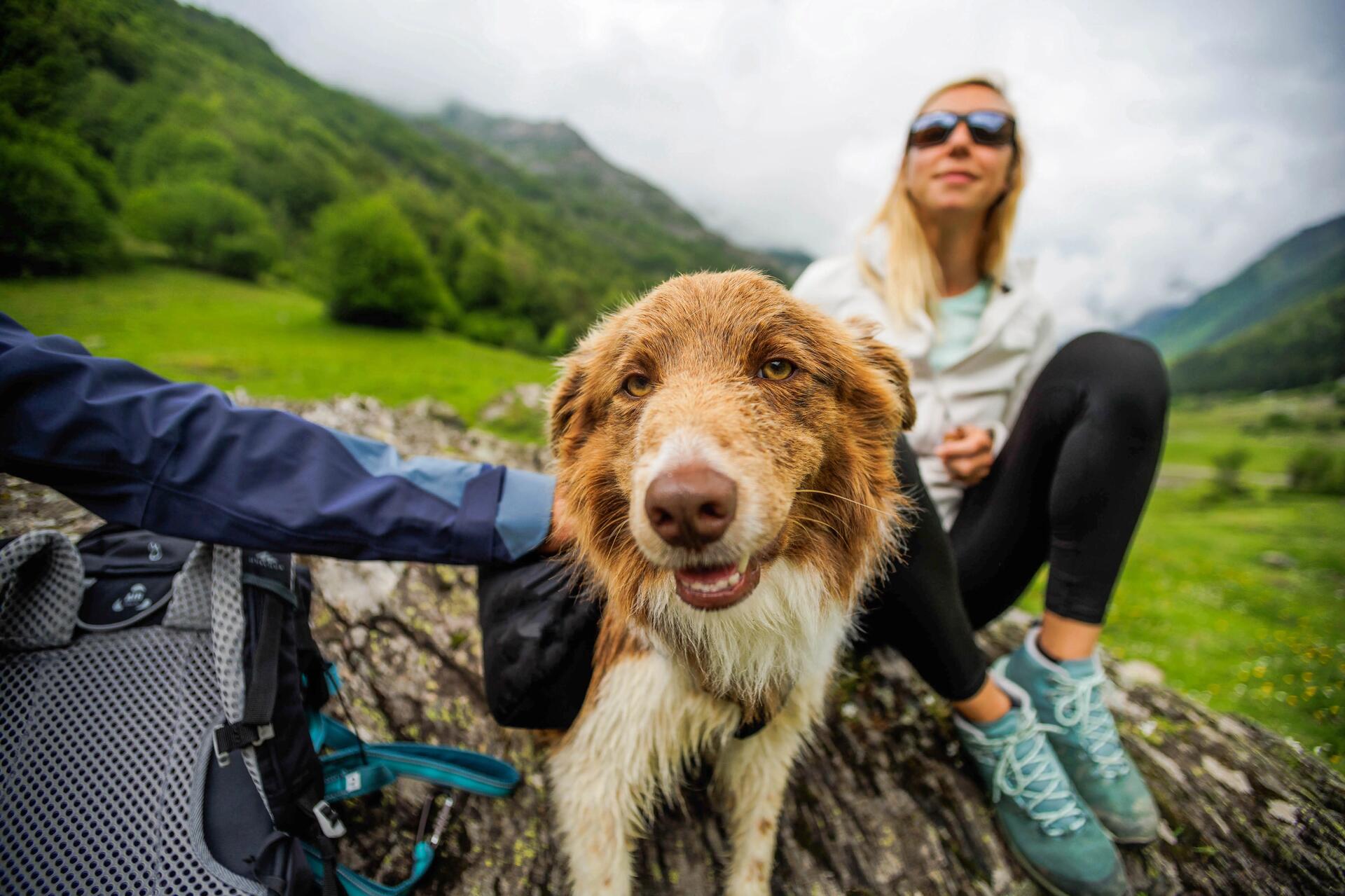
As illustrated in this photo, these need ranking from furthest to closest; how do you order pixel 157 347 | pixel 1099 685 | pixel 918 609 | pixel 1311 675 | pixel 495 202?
pixel 495 202, pixel 1311 675, pixel 157 347, pixel 1099 685, pixel 918 609

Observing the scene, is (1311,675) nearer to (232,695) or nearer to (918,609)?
(918,609)

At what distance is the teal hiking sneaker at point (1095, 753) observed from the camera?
8.54ft

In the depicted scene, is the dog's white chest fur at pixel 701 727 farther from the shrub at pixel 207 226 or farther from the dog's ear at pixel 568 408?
the shrub at pixel 207 226

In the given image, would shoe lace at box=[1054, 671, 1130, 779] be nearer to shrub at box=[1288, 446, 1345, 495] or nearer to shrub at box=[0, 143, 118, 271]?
shrub at box=[0, 143, 118, 271]

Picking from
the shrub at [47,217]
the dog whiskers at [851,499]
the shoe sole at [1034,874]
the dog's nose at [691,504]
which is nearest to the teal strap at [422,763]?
the dog's nose at [691,504]

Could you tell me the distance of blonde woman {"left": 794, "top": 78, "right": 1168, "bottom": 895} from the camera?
2486 mm

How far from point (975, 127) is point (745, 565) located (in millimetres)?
3434

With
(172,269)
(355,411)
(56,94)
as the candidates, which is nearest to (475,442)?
(355,411)

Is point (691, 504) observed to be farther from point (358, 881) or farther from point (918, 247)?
point (918, 247)

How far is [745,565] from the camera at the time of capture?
1.74 metres

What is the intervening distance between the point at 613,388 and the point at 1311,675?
8.93m

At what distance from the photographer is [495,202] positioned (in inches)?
4070

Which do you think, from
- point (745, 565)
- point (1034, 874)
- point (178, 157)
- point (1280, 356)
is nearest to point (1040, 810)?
point (1034, 874)

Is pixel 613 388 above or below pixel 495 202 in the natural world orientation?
below
